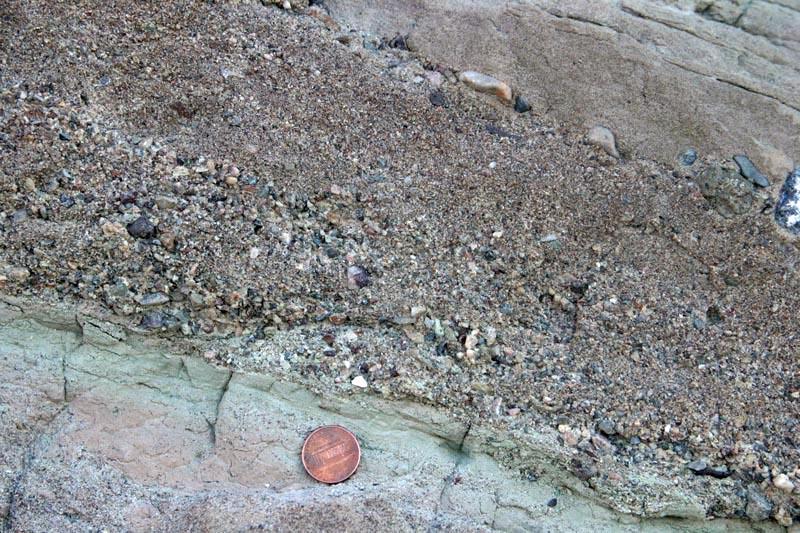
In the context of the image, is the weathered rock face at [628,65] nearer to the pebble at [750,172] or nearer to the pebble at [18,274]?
the pebble at [750,172]

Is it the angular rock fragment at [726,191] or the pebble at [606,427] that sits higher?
the angular rock fragment at [726,191]

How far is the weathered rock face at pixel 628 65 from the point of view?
3.27 m

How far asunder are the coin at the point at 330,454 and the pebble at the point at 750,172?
1.90 m

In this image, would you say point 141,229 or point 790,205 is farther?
point 790,205

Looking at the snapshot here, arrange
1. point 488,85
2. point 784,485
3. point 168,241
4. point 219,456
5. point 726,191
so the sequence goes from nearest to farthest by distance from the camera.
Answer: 1. point 219,456
2. point 784,485
3. point 168,241
4. point 726,191
5. point 488,85

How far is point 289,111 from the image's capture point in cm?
311

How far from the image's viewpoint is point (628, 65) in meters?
3.37

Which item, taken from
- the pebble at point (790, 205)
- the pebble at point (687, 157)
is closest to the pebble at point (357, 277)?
the pebble at point (687, 157)

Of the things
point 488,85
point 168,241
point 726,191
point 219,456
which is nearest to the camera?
point 219,456

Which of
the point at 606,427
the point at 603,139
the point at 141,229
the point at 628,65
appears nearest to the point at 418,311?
the point at 606,427

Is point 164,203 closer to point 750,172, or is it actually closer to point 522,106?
point 522,106

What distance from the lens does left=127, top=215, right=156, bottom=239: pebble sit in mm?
2742

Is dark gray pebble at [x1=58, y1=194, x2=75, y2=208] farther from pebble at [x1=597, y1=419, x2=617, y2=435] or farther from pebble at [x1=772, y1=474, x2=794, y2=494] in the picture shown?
pebble at [x1=772, y1=474, x2=794, y2=494]

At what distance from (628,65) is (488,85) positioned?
2.00ft
